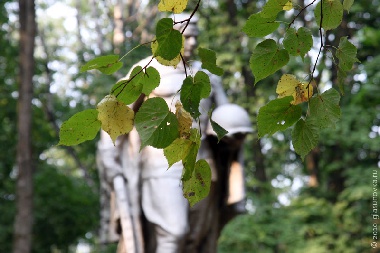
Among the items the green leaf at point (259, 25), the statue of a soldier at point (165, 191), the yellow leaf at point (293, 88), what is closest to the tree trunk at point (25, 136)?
the statue of a soldier at point (165, 191)

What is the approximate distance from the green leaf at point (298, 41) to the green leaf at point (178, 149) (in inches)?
12.4

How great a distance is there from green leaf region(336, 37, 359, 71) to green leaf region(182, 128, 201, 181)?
354mm

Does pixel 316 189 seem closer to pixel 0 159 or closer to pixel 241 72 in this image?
pixel 241 72

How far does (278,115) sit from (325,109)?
0.11 meters

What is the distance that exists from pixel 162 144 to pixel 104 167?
397cm

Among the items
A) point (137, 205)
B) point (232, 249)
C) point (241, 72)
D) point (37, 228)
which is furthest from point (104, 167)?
point (37, 228)

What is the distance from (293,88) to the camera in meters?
1.92

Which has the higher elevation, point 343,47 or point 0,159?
point 0,159

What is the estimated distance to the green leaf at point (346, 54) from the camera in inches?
73.3

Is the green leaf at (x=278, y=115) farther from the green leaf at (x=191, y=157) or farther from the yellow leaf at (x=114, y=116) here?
the yellow leaf at (x=114, y=116)

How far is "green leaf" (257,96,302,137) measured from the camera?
1.76 meters

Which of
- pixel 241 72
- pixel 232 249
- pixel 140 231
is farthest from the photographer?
pixel 241 72

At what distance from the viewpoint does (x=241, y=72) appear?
15766mm

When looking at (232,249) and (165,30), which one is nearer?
(165,30)
